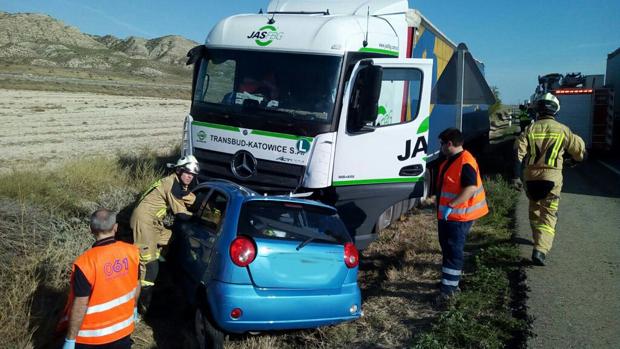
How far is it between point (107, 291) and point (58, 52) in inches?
4241

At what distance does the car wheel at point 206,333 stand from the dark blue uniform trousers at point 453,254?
2182mm

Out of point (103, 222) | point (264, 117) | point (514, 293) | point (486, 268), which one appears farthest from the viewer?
point (264, 117)

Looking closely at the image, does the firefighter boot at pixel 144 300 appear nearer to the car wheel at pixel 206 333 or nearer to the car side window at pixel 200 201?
the car side window at pixel 200 201

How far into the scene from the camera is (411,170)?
7184mm

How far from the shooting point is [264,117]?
663 cm

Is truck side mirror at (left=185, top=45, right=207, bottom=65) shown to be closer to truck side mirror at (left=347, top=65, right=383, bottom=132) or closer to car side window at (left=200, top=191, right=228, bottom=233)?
truck side mirror at (left=347, top=65, right=383, bottom=132)

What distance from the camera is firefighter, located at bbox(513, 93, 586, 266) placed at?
19.8ft

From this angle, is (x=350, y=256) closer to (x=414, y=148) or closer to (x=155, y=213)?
(x=155, y=213)

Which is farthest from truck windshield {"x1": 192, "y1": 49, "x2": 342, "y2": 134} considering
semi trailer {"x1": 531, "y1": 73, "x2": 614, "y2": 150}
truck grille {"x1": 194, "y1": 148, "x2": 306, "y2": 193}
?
semi trailer {"x1": 531, "y1": 73, "x2": 614, "y2": 150}

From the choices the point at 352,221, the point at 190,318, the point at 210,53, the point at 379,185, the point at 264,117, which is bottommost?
the point at 190,318

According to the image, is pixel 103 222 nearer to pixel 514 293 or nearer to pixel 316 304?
pixel 316 304

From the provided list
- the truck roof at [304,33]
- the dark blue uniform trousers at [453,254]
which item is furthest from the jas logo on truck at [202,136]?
the dark blue uniform trousers at [453,254]

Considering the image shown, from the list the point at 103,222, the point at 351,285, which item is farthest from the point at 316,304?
the point at 103,222

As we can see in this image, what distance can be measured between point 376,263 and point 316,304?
2.73m
